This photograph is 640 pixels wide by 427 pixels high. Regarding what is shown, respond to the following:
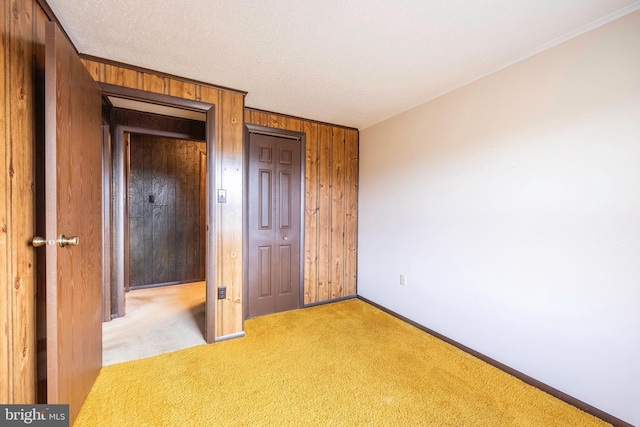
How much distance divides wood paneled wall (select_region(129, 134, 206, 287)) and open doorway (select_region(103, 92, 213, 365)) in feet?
A: 0.04

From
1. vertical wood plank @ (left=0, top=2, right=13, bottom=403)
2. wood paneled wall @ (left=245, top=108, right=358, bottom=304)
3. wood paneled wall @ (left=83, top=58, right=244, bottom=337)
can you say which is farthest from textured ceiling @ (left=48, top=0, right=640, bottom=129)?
wood paneled wall @ (left=245, top=108, right=358, bottom=304)

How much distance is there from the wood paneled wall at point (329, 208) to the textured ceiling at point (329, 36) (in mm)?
968

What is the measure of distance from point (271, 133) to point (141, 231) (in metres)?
2.63

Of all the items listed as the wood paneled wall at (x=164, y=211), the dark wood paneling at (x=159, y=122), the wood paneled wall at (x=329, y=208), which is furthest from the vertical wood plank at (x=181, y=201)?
the wood paneled wall at (x=329, y=208)

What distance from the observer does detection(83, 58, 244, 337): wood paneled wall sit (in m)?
2.39

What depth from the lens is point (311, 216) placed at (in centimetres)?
332

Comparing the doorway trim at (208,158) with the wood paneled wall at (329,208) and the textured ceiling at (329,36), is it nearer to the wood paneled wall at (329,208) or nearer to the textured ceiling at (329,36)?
the textured ceiling at (329,36)

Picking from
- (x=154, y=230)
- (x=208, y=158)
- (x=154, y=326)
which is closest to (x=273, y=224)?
(x=208, y=158)

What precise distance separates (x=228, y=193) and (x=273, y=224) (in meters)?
0.79

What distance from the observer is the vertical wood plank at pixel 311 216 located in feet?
10.8

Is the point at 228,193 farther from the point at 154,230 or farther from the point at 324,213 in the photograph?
the point at 154,230

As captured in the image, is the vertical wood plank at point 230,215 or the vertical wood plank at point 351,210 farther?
the vertical wood plank at point 351,210

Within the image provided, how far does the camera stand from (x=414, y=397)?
1.70 meters

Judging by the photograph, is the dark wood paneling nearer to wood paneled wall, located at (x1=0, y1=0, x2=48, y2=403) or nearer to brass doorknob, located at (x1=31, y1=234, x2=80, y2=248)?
wood paneled wall, located at (x1=0, y1=0, x2=48, y2=403)
